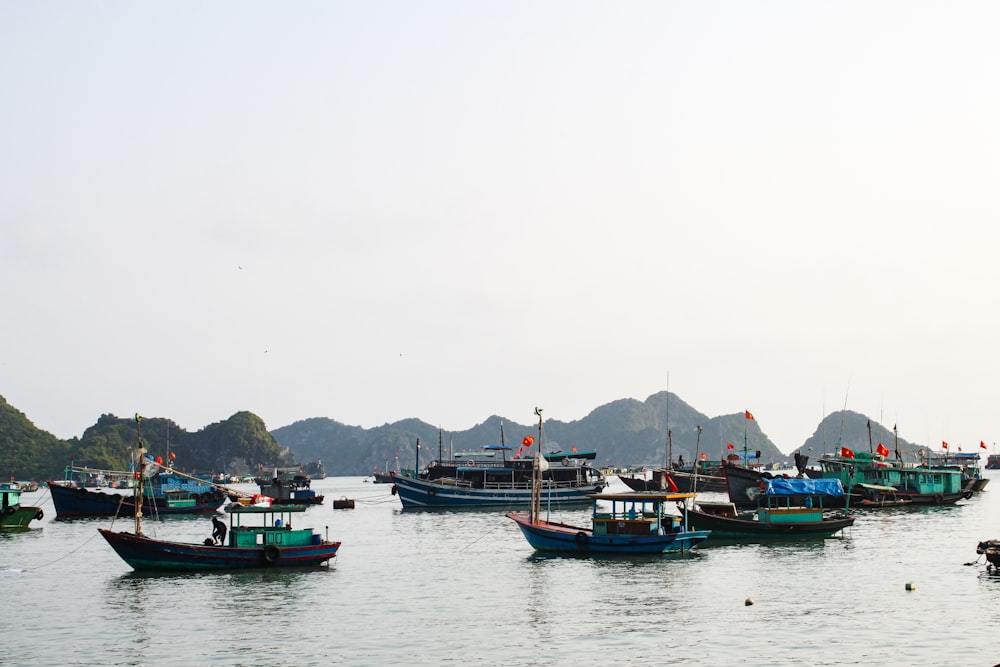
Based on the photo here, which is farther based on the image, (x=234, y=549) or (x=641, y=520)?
(x=641, y=520)

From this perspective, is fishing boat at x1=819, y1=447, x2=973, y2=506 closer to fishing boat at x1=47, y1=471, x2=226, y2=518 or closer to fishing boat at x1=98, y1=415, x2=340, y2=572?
fishing boat at x1=47, y1=471, x2=226, y2=518

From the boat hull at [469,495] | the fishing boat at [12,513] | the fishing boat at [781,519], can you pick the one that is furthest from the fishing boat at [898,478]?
the fishing boat at [12,513]

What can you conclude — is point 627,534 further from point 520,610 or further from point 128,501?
point 128,501

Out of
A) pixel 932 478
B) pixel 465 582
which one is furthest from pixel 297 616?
pixel 932 478

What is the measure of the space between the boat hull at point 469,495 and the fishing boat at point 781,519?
38721mm

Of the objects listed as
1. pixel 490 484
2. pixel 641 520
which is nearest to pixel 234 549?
pixel 641 520

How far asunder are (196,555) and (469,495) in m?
57.2

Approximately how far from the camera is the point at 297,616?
134 feet

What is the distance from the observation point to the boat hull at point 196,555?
171 feet

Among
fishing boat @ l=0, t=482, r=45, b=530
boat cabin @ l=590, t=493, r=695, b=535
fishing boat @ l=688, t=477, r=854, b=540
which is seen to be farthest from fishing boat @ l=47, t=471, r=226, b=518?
boat cabin @ l=590, t=493, r=695, b=535

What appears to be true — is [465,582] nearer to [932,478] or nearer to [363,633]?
[363,633]

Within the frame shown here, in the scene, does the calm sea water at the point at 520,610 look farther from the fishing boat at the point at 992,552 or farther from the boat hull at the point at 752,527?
the boat hull at the point at 752,527

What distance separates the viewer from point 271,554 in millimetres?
52156

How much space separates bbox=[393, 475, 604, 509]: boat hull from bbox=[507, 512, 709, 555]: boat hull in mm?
46616
